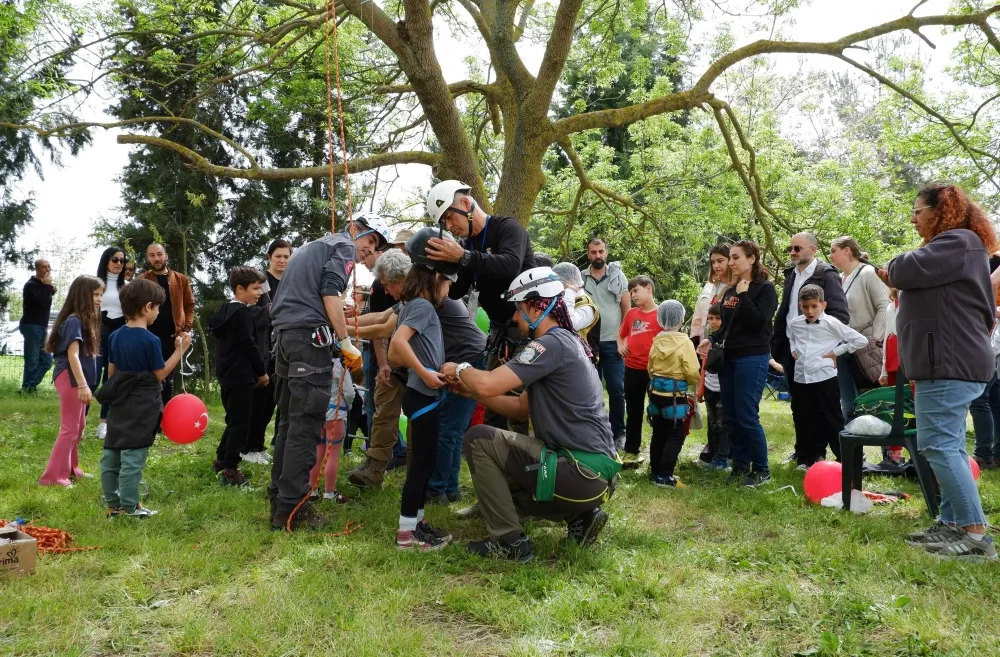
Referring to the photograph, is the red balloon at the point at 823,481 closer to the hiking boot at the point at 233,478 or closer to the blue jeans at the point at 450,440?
the blue jeans at the point at 450,440

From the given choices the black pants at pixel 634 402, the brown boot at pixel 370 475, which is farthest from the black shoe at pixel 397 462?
the black pants at pixel 634 402

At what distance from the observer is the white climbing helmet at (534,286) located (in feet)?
13.0

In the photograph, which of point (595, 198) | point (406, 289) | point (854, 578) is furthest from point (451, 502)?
point (595, 198)

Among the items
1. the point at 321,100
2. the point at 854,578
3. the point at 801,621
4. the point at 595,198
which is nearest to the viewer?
the point at 801,621

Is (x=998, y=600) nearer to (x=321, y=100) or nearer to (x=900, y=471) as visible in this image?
(x=900, y=471)

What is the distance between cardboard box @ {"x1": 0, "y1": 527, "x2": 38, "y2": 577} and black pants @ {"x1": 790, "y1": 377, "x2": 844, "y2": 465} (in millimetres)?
5588

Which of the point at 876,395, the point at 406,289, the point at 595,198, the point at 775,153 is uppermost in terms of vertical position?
the point at 775,153

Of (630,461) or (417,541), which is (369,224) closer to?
(417,541)

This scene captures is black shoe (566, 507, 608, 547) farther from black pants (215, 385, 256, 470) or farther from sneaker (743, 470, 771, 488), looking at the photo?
black pants (215, 385, 256, 470)

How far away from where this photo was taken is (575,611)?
329 centimetres

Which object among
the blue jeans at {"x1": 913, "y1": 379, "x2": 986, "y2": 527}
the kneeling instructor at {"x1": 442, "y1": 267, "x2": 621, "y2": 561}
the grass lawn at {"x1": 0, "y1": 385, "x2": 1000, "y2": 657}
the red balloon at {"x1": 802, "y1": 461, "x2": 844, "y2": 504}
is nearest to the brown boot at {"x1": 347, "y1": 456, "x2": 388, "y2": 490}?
the grass lawn at {"x1": 0, "y1": 385, "x2": 1000, "y2": 657}

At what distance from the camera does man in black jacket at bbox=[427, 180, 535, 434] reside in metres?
4.35

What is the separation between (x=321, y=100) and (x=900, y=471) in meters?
7.73

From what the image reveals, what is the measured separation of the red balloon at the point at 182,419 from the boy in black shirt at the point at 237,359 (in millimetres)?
270
